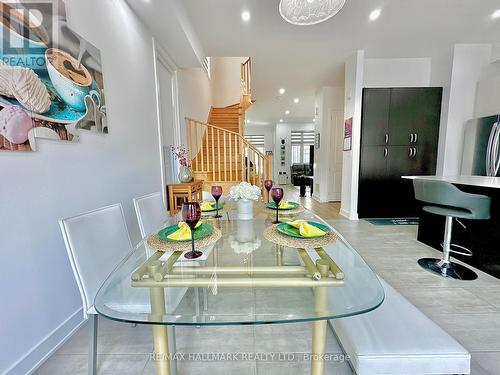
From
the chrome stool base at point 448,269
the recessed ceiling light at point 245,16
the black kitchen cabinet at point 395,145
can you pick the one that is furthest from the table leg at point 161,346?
the black kitchen cabinet at point 395,145

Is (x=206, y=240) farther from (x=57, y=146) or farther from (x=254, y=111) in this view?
(x=254, y=111)

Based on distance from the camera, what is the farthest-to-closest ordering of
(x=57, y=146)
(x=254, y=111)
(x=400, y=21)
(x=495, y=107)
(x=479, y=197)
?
(x=254, y=111) < (x=495, y=107) < (x=400, y=21) < (x=479, y=197) < (x=57, y=146)

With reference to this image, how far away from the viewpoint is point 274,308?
812 millimetres

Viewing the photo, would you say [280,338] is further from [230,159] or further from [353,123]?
[353,123]

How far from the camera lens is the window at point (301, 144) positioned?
11039 mm

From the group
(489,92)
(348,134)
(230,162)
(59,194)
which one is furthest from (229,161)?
(489,92)

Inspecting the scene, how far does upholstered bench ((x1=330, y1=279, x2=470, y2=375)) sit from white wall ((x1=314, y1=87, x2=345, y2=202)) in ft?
16.5

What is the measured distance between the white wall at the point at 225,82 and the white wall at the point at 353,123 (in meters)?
3.74

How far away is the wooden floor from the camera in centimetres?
125

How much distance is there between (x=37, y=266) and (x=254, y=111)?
8.03 m

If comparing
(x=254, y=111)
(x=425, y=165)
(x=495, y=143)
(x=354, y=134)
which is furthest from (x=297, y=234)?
(x=254, y=111)

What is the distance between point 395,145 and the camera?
4.03 metres

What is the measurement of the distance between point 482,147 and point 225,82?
6.29 meters

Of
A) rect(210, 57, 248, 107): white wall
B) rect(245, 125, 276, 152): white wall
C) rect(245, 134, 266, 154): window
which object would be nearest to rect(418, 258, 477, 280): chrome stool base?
rect(210, 57, 248, 107): white wall
